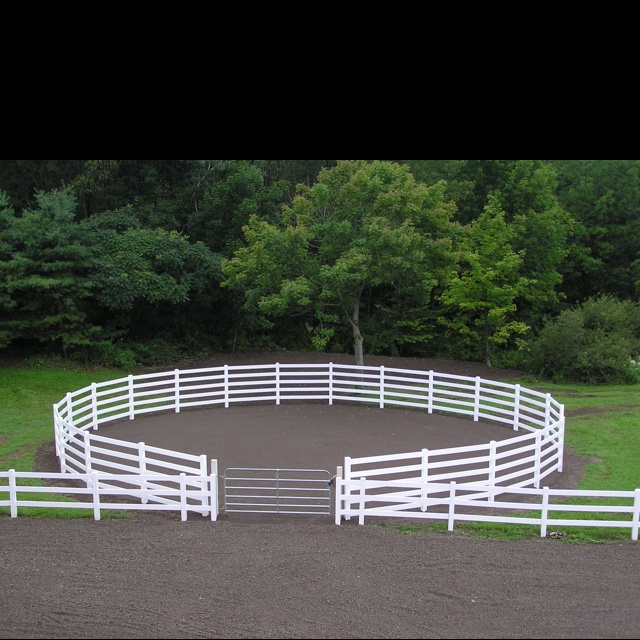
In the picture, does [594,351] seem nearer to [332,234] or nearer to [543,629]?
[332,234]

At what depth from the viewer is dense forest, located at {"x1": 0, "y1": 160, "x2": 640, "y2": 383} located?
859 inches

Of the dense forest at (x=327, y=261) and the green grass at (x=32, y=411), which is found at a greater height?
the dense forest at (x=327, y=261)

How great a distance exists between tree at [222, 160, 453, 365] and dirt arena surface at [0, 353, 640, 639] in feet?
32.6

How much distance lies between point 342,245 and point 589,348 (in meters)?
9.69

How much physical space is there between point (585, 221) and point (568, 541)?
28.1 meters

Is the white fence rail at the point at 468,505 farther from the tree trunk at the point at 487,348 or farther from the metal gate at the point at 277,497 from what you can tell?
the tree trunk at the point at 487,348

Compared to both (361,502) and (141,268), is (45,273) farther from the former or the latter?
(361,502)

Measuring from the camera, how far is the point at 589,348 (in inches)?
966

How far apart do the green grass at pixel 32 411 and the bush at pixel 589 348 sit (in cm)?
1558

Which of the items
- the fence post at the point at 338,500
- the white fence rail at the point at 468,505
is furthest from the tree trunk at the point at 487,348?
the fence post at the point at 338,500

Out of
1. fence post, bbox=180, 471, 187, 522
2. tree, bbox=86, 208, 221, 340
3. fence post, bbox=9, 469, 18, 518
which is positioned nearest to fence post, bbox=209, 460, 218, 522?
fence post, bbox=180, 471, 187, 522

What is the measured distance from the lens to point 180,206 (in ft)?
108

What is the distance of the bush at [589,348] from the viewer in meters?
24.3
